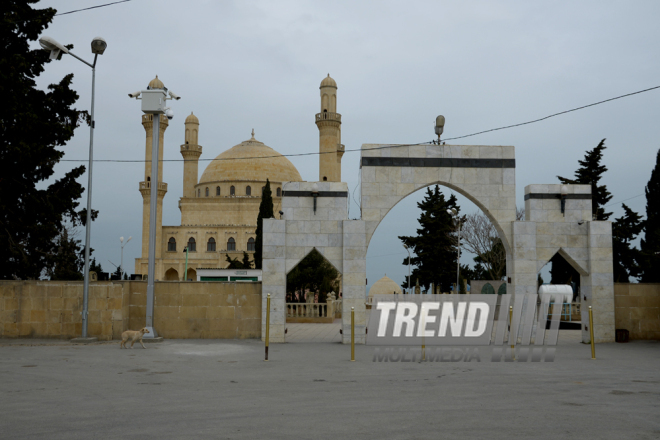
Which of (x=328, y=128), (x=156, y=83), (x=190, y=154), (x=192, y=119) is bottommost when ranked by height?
(x=328, y=128)

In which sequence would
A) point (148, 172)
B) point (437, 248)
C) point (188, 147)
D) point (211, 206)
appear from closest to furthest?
point (437, 248)
point (148, 172)
point (188, 147)
point (211, 206)

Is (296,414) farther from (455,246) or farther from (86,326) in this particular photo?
(455,246)

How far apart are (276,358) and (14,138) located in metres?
13.9

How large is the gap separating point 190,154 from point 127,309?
168 ft

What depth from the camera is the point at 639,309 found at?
56.9ft

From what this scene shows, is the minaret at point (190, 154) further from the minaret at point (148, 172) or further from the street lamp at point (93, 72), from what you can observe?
the street lamp at point (93, 72)

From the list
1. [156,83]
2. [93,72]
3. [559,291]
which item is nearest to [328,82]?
[156,83]

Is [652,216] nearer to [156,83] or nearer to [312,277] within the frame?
[312,277]

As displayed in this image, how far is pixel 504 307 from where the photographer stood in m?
18.4

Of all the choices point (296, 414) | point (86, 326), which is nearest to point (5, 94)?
point (86, 326)

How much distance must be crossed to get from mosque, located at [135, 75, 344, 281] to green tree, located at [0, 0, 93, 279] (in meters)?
31.6

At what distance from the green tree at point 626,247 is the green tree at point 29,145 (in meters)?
29.4

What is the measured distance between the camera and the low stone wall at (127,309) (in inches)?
652

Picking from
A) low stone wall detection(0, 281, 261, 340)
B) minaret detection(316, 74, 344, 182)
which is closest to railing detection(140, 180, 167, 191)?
minaret detection(316, 74, 344, 182)
